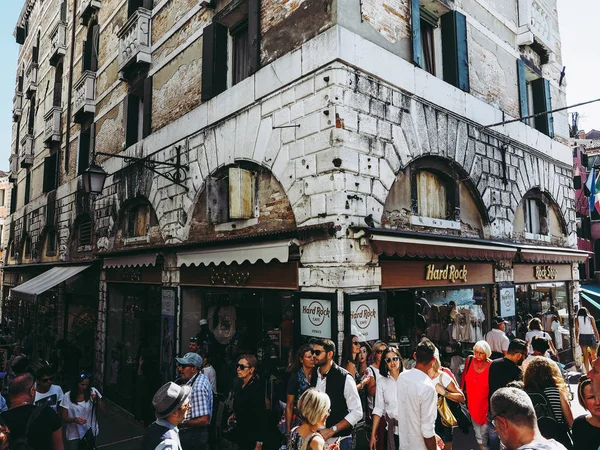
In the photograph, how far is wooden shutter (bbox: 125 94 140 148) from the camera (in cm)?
1188

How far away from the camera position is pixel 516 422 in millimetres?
2768

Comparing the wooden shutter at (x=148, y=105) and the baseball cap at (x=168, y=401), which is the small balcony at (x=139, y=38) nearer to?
the wooden shutter at (x=148, y=105)

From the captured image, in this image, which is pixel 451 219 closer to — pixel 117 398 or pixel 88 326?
pixel 117 398

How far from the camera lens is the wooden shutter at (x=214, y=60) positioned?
869 centimetres

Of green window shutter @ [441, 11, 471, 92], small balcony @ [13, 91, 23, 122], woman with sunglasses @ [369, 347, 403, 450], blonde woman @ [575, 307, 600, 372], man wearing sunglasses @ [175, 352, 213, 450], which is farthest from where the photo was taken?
small balcony @ [13, 91, 23, 122]

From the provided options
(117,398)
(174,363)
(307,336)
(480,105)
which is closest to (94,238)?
(117,398)

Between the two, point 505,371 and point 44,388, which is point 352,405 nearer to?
point 505,371

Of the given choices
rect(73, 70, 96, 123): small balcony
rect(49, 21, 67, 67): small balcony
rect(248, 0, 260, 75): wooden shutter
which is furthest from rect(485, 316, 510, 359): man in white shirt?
rect(49, 21, 67, 67): small balcony

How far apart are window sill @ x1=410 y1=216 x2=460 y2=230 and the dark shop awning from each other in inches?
385

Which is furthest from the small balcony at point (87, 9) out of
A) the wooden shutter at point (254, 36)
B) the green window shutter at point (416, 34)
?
the green window shutter at point (416, 34)

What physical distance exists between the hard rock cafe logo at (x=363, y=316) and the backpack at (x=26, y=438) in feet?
12.0

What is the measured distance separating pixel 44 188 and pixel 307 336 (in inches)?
644

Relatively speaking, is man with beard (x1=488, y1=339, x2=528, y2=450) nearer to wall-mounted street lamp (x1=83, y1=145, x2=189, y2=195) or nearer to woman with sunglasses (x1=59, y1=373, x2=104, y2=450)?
woman with sunglasses (x1=59, y1=373, x2=104, y2=450)

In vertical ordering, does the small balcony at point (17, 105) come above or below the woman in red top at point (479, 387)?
above
